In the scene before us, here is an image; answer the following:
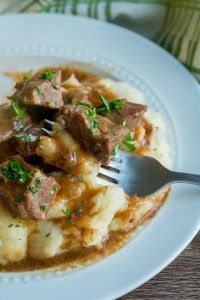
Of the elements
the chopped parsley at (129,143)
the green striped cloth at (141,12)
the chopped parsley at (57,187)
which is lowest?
the chopped parsley at (57,187)

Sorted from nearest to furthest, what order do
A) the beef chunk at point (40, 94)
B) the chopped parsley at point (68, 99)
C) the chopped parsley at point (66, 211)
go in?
the chopped parsley at point (66, 211) < the beef chunk at point (40, 94) < the chopped parsley at point (68, 99)

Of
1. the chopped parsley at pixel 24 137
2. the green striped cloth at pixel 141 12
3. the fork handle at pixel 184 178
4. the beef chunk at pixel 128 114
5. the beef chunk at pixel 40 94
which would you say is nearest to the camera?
the chopped parsley at pixel 24 137

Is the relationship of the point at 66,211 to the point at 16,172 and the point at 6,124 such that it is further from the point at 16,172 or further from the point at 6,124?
the point at 6,124

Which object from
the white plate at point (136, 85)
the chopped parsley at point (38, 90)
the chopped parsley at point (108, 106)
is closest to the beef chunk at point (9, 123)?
the chopped parsley at point (38, 90)

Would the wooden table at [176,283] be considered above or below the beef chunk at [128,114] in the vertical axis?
below

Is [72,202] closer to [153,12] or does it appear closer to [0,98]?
[0,98]

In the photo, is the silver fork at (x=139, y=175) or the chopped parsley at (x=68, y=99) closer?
the silver fork at (x=139, y=175)

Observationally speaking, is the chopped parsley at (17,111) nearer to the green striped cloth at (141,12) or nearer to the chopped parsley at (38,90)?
the chopped parsley at (38,90)
